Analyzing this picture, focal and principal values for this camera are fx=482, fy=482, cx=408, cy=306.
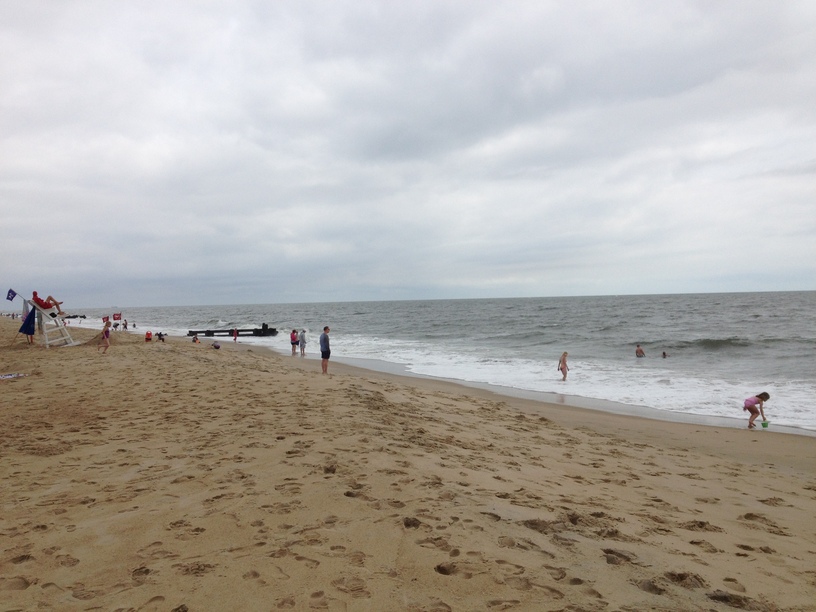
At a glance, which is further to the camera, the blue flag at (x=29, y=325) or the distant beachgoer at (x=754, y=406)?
the blue flag at (x=29, y=325)

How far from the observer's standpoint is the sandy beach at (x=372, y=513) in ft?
11.0

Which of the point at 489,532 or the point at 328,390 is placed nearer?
the point at 489,532

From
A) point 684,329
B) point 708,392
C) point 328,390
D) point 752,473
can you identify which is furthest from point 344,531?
point 684,329

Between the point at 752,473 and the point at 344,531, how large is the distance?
7222mm

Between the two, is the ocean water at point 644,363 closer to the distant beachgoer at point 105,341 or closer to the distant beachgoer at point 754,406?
the distant beachgoer at point 754,406

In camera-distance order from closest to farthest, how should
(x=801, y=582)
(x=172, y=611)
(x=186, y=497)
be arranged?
1. (x=172, y=611)
2. (x=801, y=582)
3. (x=186, y=497)

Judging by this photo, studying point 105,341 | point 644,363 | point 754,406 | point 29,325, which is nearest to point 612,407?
point 754,406

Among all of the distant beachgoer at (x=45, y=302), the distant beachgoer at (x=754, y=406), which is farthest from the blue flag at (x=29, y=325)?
the distant beachgoer at (x=754, y=406)

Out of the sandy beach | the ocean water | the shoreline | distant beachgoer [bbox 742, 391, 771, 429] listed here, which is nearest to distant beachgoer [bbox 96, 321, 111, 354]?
the sandy beach

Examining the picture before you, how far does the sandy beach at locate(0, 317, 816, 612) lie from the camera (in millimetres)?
3338

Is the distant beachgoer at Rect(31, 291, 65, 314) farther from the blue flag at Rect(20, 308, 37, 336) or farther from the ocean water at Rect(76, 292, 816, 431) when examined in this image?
the ocean water at Rect(76, 292, 816, 431)

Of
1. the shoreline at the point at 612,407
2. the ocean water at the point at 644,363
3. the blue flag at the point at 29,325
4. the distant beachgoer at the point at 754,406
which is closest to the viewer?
the distant beachgoer at the point at 754,406

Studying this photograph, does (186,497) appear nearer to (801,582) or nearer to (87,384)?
(801,582)

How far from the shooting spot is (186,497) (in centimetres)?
494
